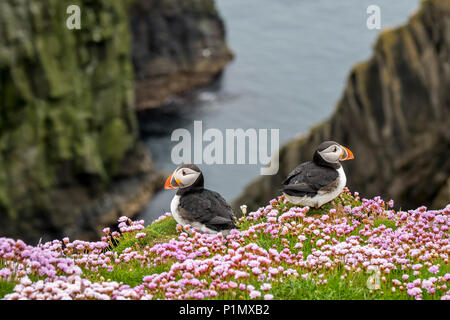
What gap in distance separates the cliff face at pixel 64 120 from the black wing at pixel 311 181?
196 feet

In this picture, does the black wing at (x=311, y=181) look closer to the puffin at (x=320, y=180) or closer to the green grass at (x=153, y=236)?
the puffin at (x=320, y=180)

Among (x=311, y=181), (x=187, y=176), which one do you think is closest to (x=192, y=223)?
(x=187, y=176)

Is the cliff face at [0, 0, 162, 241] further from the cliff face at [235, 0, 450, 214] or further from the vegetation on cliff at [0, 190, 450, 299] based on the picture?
the vegetation on cliff at [0, 190, 450, 299]

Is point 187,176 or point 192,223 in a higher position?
point 187,176

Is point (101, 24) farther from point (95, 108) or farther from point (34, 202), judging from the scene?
point (34, 202)

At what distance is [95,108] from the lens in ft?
294

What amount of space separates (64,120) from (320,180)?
6875cm

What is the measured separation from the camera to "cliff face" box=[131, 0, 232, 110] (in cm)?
14338

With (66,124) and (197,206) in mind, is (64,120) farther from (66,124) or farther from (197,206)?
(197,206)

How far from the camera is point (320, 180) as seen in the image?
13.7 meters

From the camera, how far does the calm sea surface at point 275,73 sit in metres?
132

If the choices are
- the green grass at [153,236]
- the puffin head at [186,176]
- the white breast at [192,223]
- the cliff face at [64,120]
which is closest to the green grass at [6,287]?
the green grass at [153,236]
